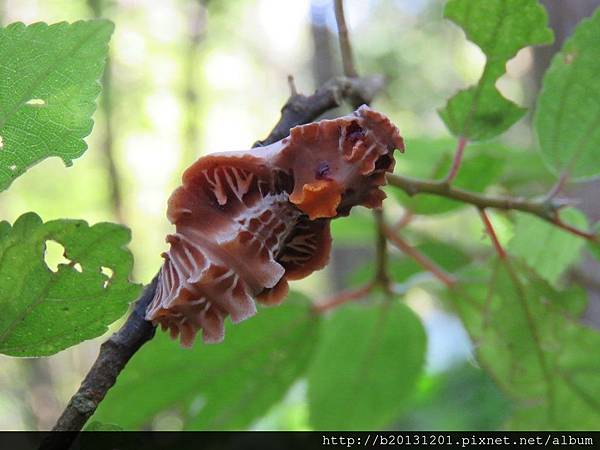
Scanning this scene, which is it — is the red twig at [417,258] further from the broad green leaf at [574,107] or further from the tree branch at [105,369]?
the tree branch at [105,369]

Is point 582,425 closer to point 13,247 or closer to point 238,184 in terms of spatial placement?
point 238,184

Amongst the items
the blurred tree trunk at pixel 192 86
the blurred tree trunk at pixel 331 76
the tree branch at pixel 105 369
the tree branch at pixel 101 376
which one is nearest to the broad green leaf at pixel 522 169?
the tree branch at pixel 105 369

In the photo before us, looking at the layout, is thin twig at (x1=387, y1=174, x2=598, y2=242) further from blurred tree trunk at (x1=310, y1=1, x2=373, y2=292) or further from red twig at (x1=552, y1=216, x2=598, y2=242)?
blurred tree trunk at (x1=310, y1=1, x2=373, y2=292)

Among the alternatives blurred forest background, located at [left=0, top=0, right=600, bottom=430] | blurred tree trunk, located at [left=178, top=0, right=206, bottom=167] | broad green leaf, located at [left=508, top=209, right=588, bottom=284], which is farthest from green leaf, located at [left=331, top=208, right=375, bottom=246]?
blurred tree trunk, located at [left=178, top=0, right=206, bottom=167]

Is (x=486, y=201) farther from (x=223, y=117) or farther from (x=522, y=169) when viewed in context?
(x=223, y=117)

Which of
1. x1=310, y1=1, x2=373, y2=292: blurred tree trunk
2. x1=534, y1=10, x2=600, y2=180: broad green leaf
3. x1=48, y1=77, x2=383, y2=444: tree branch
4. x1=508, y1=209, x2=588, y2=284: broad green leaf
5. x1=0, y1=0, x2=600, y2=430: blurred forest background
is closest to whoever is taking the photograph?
x1=48, y1=77, x2=383, y2=444: tree branch

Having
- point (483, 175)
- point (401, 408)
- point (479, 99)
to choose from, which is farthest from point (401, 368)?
point (479, 99)
